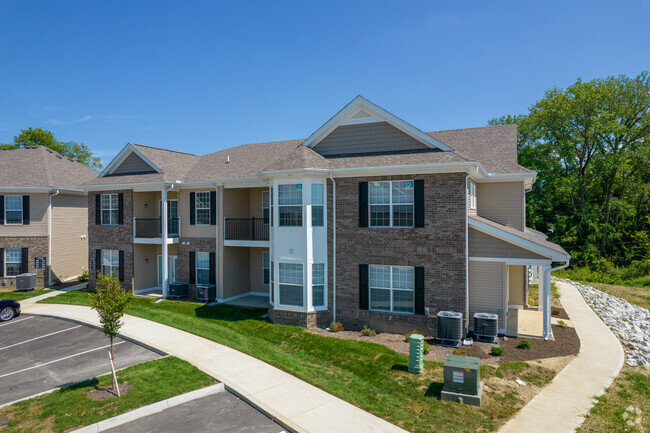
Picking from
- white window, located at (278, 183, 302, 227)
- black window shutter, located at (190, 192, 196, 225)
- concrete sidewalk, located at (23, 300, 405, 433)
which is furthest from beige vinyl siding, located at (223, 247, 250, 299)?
white window, located at (278, 183, 302, 227)

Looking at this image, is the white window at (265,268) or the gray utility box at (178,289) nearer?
the gray utility box at (178,289)

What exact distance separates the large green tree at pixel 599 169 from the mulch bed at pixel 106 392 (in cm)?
3596

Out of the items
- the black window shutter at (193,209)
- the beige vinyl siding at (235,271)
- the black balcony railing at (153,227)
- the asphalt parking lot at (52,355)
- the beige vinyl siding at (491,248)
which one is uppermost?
the black window shutter at (193,209)

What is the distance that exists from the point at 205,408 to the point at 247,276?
12.1 meters

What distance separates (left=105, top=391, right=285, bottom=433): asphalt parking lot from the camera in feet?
26.2

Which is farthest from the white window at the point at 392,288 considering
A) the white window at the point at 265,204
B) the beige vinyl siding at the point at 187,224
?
the beige vinyl siding at the point at 187,224

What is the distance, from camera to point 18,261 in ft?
78.2

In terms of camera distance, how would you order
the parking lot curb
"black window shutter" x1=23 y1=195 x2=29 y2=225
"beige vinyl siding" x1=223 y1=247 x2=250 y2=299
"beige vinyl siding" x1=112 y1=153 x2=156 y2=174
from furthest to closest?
"black window shutter" x1=23 y1=195 x2=29 y2=225 → "beige vinyl siding" x1=112 y1=153 x2=156 y2=174 → "beige vinyl siding" x1=223 y1=247 x2=250 y2=299 → the parking lot curb

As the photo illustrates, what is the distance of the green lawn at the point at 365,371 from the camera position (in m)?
8.48

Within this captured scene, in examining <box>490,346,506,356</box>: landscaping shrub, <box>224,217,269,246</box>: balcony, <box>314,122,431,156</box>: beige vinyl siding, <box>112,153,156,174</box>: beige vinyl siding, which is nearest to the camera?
<box>490,346,506,356</box>: landscaping shrub

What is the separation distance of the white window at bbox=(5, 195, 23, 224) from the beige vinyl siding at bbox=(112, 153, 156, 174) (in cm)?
704

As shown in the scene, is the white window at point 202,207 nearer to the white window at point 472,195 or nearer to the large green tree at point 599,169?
the white window at point 472,195

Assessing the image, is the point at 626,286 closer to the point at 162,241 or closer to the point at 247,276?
the point at 247,276

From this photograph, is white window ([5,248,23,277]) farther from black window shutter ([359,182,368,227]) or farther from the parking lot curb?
black window shutter ([359,182,368,227])
